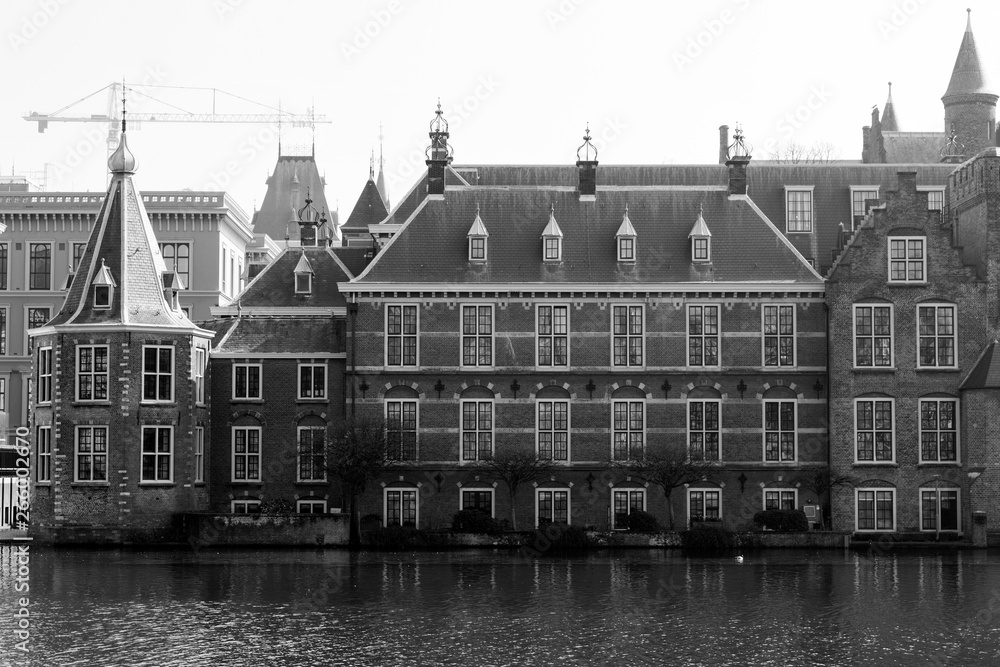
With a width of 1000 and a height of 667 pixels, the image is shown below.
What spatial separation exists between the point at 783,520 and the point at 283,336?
22.6 metres

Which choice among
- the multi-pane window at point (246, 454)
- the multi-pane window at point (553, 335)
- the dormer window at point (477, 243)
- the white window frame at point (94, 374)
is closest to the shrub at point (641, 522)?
the multi-pane window at point (553, 335)

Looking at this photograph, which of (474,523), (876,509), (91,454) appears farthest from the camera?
(876,509)

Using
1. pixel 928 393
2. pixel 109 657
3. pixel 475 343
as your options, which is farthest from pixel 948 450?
pixel 109 657

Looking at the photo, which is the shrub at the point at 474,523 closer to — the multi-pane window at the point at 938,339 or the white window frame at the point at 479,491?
the white window frame at the point at 479,491

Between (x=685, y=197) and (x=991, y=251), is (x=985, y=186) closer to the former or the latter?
(x=991, y=251)

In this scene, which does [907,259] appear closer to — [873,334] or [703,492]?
[873,334]

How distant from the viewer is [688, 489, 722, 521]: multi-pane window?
63.9m

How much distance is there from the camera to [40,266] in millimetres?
89125

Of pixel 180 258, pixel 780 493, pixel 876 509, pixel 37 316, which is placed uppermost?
pixel 180 258

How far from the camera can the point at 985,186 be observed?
64.1m

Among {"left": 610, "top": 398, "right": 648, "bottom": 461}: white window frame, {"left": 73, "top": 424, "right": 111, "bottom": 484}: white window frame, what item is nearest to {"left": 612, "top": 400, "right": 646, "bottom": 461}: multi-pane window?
{"left": 610, "top": 398, "right": 648, "bottom": 461}: white window frame

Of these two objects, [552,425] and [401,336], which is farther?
[401,336]

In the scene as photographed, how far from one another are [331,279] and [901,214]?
1014 inches

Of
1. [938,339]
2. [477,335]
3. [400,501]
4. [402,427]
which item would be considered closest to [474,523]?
[400,501]
